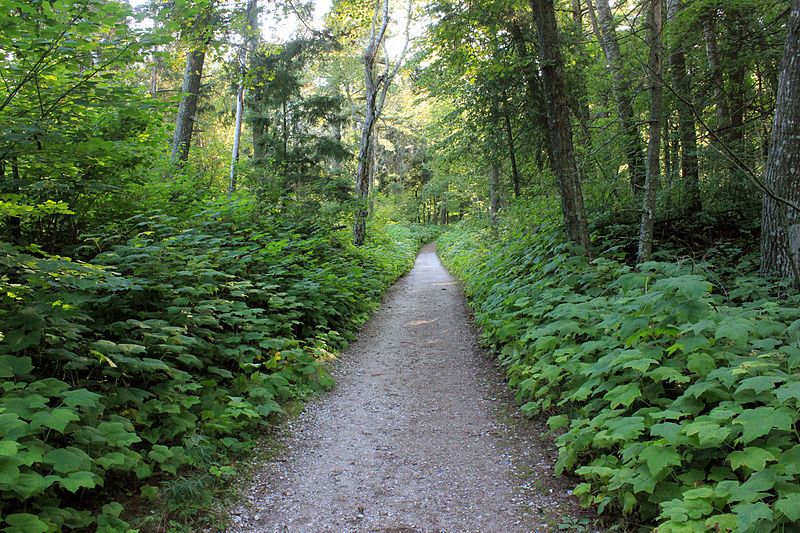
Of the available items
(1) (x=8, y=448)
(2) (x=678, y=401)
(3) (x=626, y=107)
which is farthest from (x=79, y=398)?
(3) (x=626, y=107)

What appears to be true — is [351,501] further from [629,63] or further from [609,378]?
[629,63]

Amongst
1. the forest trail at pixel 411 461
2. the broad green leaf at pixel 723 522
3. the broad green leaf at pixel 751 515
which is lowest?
the forest trail at pixel 411 461

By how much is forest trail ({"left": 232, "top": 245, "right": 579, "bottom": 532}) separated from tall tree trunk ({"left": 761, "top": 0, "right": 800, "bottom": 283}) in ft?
12.2

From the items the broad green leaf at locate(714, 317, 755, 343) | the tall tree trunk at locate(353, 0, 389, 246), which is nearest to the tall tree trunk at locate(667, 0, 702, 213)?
the broad green leaf at locate(714, 317, 755, 343)

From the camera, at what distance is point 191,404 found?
157 inches

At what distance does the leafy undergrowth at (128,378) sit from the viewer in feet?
8.52

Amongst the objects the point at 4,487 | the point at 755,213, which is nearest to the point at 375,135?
the point at 755,213

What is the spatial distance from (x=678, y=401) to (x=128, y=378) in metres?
4.44

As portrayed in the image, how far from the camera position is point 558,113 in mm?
7219

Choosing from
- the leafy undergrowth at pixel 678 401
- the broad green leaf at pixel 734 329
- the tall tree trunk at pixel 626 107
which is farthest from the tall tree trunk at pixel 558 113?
the broad green leaf at pixel 734 329

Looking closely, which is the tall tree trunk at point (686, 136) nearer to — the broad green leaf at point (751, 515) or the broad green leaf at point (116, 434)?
the broad green leaf at point (751, 515)

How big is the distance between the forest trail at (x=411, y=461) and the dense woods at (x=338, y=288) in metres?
0.33

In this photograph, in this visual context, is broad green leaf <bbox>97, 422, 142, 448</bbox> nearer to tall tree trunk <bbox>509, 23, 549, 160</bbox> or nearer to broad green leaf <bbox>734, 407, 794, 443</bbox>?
broad green leaf <bbox>734, 407, 794, 443</bbox>

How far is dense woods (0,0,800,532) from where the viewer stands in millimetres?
2795
